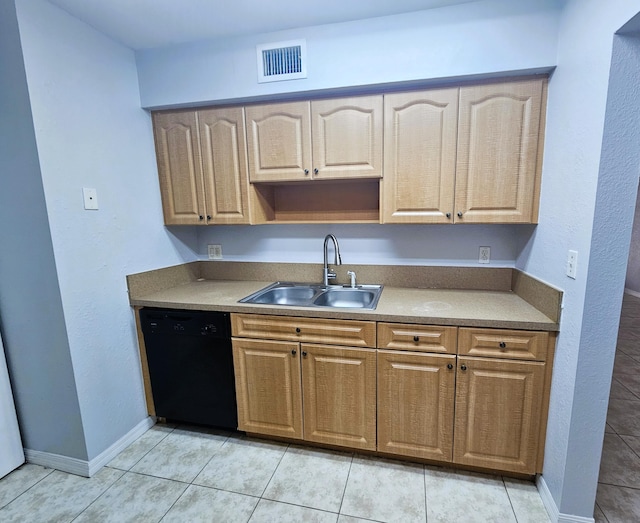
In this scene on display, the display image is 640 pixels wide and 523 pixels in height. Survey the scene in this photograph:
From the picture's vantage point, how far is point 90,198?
1694 mm

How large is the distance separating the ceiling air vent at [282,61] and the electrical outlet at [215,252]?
4.03 ft

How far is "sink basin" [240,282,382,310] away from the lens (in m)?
2.05

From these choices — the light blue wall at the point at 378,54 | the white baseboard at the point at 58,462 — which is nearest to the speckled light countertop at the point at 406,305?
the white baseboard at the point at 58,462

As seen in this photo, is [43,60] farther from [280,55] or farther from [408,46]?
[408,46]

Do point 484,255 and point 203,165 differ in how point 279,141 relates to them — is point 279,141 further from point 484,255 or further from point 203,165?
point 484,255

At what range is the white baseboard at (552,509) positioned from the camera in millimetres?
1375

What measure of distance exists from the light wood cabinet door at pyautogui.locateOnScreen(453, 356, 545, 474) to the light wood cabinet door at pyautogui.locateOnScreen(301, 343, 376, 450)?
17.5 inches

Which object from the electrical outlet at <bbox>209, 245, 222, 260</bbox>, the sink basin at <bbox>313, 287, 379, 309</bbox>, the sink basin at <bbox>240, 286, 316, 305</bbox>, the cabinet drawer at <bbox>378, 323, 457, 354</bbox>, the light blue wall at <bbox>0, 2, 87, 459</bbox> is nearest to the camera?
the light blue wall at <bbox>0, 2, 87, 459</bbox>

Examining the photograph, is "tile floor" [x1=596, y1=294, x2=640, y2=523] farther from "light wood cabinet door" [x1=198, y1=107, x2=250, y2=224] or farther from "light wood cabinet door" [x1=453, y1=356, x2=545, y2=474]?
"light wood cabinet door" [x1=198, y1=107, x2=250, y2=224]

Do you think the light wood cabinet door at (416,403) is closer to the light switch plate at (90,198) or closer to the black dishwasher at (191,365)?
the black dishwasher at (191,365)

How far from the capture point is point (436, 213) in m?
1.78

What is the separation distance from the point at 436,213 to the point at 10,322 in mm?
2379

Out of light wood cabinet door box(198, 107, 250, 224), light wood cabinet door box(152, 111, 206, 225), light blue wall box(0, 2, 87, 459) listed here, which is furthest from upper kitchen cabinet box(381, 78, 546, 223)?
light blue wall box(0, 2, 87, 459)

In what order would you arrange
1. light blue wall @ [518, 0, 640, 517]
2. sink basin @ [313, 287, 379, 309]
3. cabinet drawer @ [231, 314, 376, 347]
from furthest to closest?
1. sink basin @ [313, 287, 379, 309]
2. cabinet drawer @ [231, 314, 376, 347]
3. light blue wall @ [518, 0, 640, 517]
